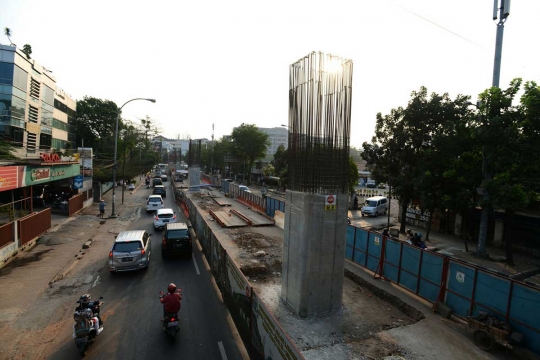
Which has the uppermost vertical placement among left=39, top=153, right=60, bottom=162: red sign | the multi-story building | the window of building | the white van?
the multi-story building

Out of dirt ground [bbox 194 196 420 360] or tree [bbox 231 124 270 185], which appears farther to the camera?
tree [bbox 231 124 270 185]

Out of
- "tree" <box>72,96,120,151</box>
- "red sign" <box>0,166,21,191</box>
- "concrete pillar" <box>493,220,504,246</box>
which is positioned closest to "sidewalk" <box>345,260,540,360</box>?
"concrete pillar" <box>493,220,504,246</box>

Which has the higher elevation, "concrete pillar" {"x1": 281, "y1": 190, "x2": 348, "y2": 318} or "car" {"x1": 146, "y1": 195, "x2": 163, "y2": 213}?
"concrete pillar" {"x1": 281, "y1": 190, "x2": 348, "y2": 318}

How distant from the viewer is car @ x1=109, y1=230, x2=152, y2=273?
38.4ft

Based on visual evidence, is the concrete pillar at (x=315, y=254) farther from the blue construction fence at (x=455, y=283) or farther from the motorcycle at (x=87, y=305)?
the motorcycle at (x=87, y=305)

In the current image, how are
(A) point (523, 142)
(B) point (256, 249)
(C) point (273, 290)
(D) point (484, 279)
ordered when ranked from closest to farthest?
(D) point (484, 279) → (C) point (273, 290) → (A) point (523, 142) → (B) point (256, 249)

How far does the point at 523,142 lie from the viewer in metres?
14.2

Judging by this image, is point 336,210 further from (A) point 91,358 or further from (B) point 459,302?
(A) point 91,358

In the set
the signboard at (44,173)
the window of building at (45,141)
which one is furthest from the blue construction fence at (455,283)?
the window of building at (45,141)

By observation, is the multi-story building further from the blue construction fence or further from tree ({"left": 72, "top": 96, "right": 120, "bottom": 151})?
the blue construction fence

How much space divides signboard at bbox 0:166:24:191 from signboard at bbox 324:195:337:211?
14688mm

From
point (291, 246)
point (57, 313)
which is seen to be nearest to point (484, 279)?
point (291, 246)

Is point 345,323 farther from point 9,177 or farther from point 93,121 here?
point 93,121

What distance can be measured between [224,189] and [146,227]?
25.7m
